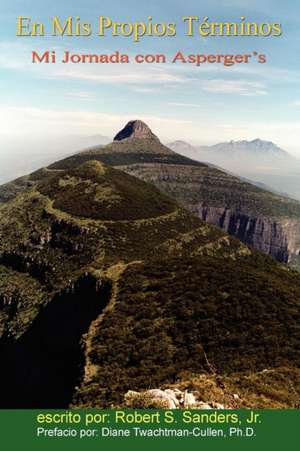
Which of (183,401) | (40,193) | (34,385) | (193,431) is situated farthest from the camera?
(40,193)

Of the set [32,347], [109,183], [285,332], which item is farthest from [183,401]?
[109,183]

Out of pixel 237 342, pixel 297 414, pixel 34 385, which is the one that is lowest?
pixel 34 385

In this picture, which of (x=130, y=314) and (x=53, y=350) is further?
(x=53, y=350)

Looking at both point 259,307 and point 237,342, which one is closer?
point 237,342

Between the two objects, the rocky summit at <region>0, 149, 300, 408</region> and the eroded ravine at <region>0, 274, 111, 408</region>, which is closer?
the rocky summit at <region>0, 149, 300, 408</region>

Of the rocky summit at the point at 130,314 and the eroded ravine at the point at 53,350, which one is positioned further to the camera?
the eroded ravine at the point at 53,350

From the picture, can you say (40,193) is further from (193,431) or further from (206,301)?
(193,431)

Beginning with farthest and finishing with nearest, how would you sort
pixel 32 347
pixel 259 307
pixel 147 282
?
pixel 32 347 → pixel 147 282 → pixel 259 307

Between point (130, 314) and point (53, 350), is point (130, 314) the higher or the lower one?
the higher one
